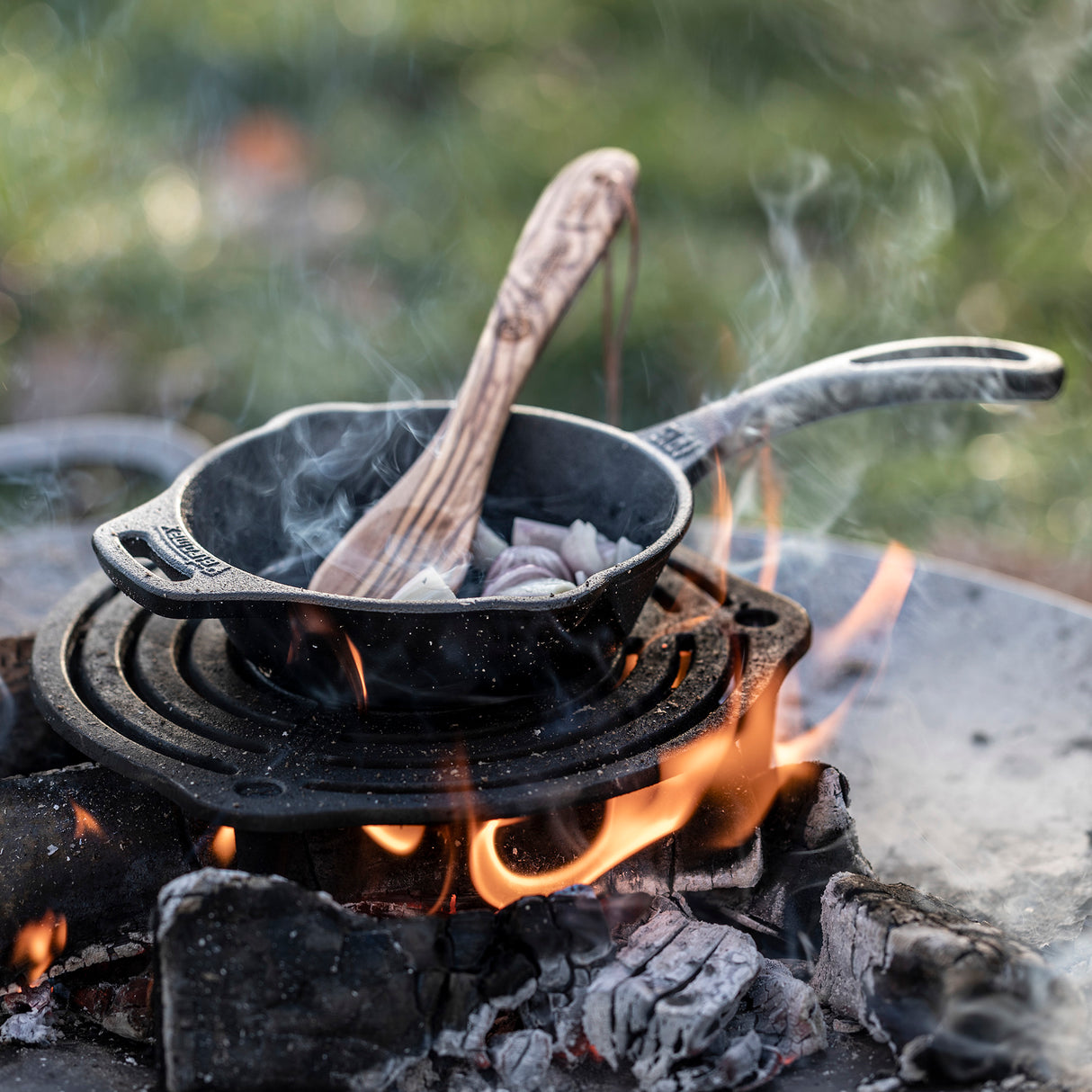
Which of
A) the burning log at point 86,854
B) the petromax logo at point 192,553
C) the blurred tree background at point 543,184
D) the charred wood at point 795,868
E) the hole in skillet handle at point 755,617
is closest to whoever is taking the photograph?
→ the petromax logo at point 192,553

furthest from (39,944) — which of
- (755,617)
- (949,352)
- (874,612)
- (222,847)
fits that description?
(949,352)

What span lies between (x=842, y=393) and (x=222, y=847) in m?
1.24

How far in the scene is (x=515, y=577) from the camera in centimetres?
151

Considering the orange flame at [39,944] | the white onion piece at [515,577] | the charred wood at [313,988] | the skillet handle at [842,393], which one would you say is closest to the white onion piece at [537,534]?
the white onion piece at [515,577]

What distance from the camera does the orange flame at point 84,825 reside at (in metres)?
1.41

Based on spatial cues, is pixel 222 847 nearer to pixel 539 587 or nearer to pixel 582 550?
pixel 539 587

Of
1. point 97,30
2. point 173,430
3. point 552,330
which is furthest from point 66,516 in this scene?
point 97,30

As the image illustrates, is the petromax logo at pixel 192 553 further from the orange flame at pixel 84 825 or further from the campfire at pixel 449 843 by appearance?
the orange flame at pixel 84 825

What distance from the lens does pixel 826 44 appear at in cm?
530

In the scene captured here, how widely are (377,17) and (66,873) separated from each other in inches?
207

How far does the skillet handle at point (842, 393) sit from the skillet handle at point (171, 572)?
0.79 metres

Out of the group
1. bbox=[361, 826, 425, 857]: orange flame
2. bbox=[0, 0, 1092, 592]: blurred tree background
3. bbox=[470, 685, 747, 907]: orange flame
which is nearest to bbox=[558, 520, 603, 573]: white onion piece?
bbox=[470, 685, 747, 907]: orange flame

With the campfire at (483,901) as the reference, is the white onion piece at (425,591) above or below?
above

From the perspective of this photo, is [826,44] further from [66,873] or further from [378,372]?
[66,873]
